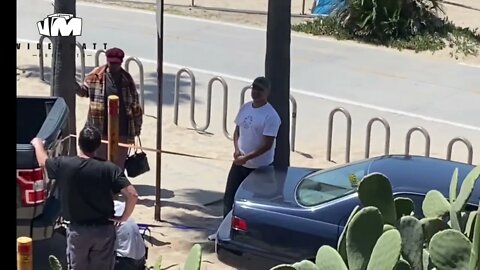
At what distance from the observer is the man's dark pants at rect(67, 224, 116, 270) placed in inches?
291

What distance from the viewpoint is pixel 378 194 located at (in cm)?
380

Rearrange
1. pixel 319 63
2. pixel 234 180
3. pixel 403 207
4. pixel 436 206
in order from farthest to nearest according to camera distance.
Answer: pixel 319 63 → pixel 234 180 → pixel 403 207 → pixel 436 206

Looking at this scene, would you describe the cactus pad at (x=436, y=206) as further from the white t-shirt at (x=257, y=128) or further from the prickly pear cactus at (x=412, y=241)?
the white t-shirt at (x=257, y=128)

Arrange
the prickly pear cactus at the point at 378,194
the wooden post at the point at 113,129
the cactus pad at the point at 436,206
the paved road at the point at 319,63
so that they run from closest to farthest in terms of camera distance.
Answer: the prickly pear cactus at the point at 378,194
the cactus pad at the point at 436,206
the wooden post at the point at 113,129
the paved road at the point at 319,63

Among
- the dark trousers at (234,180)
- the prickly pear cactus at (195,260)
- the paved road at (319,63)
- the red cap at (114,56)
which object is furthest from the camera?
the paved road at (319,63)

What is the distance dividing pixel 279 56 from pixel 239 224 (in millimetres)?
3277

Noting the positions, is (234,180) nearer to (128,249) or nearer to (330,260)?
(128,249)

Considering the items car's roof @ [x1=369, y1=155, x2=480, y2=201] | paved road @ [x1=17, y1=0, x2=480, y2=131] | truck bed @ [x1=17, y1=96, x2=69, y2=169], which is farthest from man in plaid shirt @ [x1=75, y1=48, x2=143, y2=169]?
paved road @ [x1=17, y1=0, x2=480, y2=131]

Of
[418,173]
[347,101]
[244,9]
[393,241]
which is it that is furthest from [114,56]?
[244,9]

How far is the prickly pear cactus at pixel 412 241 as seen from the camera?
3.54 metres

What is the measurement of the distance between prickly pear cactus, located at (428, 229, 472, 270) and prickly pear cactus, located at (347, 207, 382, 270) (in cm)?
19

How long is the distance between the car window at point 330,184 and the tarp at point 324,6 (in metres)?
13.8

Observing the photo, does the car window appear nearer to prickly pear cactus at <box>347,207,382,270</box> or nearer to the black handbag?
the black handbag

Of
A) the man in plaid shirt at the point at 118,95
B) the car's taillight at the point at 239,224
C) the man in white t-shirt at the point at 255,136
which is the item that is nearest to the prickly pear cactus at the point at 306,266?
the car's taillight at the point at 239,224
